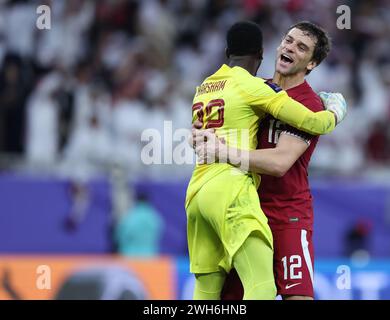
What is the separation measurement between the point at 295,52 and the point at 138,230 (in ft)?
22.9

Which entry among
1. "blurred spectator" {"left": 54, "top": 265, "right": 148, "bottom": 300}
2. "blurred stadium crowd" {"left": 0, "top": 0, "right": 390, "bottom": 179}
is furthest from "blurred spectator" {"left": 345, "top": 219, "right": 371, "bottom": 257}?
"blurred spectator" {"left": 54, "top": 265, "right": 148, "bottom": 300}

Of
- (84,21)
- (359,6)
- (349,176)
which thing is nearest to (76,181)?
(84,21)

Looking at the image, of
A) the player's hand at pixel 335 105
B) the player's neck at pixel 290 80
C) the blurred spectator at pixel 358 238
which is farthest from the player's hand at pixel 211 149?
the blurred spectator at pixel 358 238

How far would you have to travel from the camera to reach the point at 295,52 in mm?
6801

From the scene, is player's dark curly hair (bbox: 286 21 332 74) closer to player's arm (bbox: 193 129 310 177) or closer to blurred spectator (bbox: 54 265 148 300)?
Result: player's arm (bbox: 193 129 310 177)

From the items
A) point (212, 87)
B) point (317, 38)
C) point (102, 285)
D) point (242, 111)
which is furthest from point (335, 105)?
point (102, 285)

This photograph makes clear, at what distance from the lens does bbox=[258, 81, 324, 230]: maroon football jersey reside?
22.2ft

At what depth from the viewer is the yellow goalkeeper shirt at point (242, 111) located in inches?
255

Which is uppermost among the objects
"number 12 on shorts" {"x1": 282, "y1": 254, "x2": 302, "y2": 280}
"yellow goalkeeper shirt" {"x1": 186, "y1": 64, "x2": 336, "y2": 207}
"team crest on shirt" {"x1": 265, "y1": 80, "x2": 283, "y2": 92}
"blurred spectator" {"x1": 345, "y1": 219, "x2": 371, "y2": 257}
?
"team crest on shirt" {"x1": 265, "y1": 80, "x2": 283, "y2": 92}

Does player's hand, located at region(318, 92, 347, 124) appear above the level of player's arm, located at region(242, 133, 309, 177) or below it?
above

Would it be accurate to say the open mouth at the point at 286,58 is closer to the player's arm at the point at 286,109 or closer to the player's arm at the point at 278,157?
the player's arm at the point at 286,109

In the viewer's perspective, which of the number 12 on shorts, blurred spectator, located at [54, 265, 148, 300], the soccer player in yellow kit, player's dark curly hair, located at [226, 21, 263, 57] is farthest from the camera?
blurred spectator, located at [54, 265, 148, 300]

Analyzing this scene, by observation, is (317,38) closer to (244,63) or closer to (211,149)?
(244,63)

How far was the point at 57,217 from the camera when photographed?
44.9 feet
